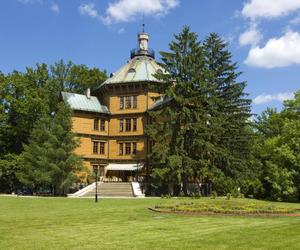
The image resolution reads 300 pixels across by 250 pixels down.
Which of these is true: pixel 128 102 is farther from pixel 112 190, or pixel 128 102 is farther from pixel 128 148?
pixel 112 190

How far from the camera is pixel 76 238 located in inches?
455

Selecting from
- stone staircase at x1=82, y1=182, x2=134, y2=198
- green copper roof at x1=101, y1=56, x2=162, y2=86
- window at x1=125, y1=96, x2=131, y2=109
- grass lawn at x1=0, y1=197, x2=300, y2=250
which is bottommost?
grass lawn at x1=0, y1=197, x2=300, y2=250

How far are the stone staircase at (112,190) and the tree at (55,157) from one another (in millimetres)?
2694

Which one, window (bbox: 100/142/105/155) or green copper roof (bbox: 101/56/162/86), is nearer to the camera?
green copper roof (bbox: 101/56/162/86)

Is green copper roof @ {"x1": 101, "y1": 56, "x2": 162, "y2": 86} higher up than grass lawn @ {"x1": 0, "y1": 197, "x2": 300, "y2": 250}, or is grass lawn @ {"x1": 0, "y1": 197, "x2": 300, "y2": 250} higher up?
green copper roof @ {"x1": 101, "y1": 56, "x2": 162, "y2": 86}

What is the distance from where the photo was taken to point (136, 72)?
1945 inches

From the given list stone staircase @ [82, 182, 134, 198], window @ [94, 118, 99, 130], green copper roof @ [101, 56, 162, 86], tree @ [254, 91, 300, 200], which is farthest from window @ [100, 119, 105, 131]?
tree @ [254, 91, 300, 200]

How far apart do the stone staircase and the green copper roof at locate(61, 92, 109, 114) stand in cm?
982

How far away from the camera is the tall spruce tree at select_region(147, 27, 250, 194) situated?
38.8 meters

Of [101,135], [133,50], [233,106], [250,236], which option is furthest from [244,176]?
[250,236]

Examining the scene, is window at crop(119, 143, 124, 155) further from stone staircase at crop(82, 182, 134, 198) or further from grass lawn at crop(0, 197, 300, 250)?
grass lawn at crop(0, 197, 300, 250)

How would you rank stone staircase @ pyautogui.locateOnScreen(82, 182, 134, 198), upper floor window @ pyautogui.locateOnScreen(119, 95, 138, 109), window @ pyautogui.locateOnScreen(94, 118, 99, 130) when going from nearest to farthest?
stone staircase @ pyautogui.locateOnScreen(82, 182, 134, 198) → upper floor window @ pyautogui.locateOnScreen(119, 95, 138, 109) → window @ pyautogui.locateOnScreen(94, 118, 99, 130)

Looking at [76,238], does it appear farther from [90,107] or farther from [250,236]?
[90,107]

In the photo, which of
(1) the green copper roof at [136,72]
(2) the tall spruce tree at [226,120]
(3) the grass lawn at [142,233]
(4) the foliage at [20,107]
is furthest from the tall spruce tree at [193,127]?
(3) the grass lawn at [142,233]
